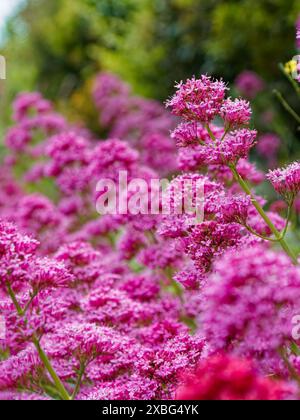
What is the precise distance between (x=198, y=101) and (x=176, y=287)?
204 cm

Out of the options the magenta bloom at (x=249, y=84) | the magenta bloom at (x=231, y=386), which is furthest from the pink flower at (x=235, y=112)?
the magenta bloom at (x=249, y=84)

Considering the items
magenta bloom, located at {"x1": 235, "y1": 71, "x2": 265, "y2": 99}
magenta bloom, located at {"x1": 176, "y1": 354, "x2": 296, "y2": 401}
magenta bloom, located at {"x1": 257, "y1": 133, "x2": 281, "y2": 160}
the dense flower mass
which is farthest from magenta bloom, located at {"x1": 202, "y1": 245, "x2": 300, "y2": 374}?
magenta bloom, located at {"x1": 235, "y1": 71, "x2": 265, "y2": 99}

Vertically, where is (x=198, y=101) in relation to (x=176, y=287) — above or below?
above

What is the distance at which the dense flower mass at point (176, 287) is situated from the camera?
7.37 feet

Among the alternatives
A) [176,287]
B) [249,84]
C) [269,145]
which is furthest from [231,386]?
[249,84]

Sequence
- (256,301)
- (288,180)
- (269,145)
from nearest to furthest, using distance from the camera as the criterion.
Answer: (256,301) < (288,180) < (269,145)

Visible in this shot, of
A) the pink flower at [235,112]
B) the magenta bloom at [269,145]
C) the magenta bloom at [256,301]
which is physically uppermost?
the magenta bloom at [269,145]

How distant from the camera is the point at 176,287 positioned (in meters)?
4.88

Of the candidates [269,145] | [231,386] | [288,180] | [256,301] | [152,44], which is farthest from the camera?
[152,44]

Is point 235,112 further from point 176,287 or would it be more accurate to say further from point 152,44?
point 152,44

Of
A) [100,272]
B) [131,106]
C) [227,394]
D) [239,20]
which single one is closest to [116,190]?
[100,272]

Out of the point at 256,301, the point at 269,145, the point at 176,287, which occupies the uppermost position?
the point at 269,145

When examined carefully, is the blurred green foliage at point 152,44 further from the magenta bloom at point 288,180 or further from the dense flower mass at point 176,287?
the magenta bloom at point 288,180

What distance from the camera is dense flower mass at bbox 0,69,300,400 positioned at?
2246 millimetres
